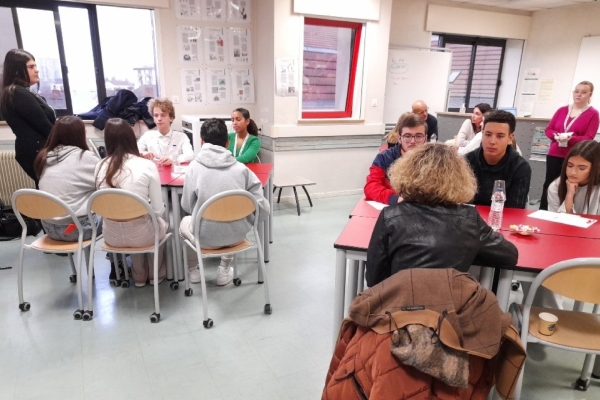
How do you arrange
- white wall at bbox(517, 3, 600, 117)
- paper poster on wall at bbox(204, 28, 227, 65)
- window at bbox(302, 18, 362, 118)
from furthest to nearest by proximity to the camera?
white wall at bbox(517, 3, 600, 117), window at bbox(302, 18, 362, 118), paper poster on wall at bbox(204, 28, 227, 65)

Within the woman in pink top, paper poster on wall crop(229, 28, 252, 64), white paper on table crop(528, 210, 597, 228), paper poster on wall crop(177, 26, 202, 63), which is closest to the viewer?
white paper on table crop(528, 210, 597, 228)

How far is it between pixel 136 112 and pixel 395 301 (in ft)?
13.0

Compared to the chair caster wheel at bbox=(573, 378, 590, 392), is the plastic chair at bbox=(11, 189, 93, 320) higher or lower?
higher

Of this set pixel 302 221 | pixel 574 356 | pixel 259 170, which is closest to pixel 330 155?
pixel 302 221

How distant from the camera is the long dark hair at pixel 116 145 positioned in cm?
232

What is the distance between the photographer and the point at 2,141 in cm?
400

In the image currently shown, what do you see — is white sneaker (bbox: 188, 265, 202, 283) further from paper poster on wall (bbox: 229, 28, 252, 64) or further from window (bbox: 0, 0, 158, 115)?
paper poster on wall (bbox: 229, 28, 252, 64)

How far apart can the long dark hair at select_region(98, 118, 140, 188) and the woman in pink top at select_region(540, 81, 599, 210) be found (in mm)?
3590

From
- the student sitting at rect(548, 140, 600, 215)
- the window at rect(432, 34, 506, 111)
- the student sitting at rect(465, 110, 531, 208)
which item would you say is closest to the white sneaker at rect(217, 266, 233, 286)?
the student sitting at rect(465, 110, 531, 208)

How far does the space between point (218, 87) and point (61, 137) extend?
2.54 m

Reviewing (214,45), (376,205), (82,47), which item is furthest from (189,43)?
(376,205)

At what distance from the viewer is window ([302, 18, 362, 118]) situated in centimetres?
474

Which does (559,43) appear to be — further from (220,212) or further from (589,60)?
(220,212)

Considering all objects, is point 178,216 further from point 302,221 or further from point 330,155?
point 330,155
